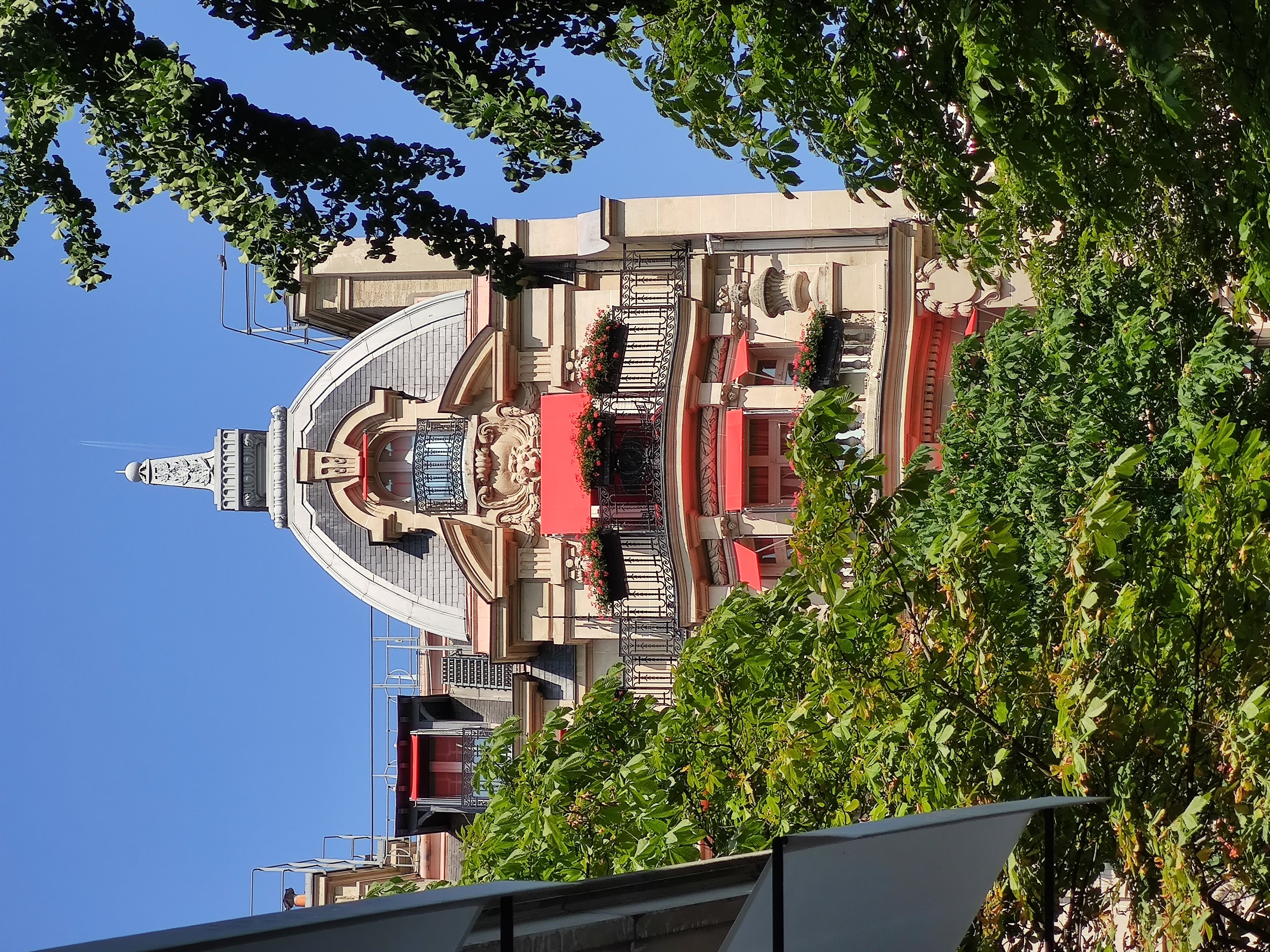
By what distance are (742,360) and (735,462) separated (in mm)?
1711

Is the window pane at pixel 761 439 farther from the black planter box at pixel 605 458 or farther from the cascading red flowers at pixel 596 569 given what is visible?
the cascading red flowers at pixel 596 569

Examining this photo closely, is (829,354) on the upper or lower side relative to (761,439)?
upper

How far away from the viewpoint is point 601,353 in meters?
20.4

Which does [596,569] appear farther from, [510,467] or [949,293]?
[949,293]

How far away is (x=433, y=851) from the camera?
2512 cm

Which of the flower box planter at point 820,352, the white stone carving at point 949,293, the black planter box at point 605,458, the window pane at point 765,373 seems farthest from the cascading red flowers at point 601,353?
the white stone carving at point 949,293

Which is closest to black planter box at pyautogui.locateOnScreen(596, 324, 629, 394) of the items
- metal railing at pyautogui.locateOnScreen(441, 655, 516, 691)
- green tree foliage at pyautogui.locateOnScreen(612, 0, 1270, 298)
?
metal railing at pyautogui.locateOnScreen(441, 655, 516, 691)

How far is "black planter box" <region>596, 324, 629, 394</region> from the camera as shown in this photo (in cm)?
2034

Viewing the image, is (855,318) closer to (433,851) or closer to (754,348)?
(754,348)

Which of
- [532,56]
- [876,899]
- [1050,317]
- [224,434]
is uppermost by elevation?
[532,56]

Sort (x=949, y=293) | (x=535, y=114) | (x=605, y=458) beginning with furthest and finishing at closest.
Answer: (x=605, y=458) < (x=949, y=293) < (x=535, y=114)

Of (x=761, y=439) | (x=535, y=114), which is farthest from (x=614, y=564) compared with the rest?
→ (x=535, y=114)

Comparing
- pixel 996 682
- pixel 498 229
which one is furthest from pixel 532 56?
pixel 498 229

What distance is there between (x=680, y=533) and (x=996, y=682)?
37.6 ft
